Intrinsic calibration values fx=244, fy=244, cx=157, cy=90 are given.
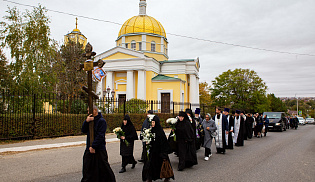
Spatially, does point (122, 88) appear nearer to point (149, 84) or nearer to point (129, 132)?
point (149, 84)

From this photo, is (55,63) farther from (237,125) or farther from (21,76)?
(237,125)

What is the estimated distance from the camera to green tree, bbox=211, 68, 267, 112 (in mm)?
44031

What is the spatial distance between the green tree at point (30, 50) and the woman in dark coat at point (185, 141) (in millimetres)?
14667

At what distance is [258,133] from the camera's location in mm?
18297

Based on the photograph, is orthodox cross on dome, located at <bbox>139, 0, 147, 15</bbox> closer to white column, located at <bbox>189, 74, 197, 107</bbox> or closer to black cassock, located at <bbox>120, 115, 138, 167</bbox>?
white column, located at <bbox>189, 74, 197, 107</bbox>

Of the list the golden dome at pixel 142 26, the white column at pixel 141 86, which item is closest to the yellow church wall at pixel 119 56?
the white column at pixel 141 86

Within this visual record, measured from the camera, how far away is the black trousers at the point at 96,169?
5220 mm

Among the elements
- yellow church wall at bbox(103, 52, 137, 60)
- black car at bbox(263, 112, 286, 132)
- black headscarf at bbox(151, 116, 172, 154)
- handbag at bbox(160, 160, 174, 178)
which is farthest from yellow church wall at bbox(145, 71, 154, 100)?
handbag at bbox(160, 160, 174, 178)

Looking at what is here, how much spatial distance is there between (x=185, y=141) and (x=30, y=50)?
16491mm

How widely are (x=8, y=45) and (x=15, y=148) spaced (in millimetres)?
11943

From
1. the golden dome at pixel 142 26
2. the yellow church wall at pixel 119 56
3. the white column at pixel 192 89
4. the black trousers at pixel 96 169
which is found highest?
the golden dome at pixel 142 26

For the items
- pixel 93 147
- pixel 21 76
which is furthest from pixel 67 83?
pixel 93 147

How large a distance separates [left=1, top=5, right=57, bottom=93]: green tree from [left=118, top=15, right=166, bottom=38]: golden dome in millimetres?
19728

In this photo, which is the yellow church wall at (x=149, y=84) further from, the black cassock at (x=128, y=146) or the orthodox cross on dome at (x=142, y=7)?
the black cassock at (x=128, y=146)
